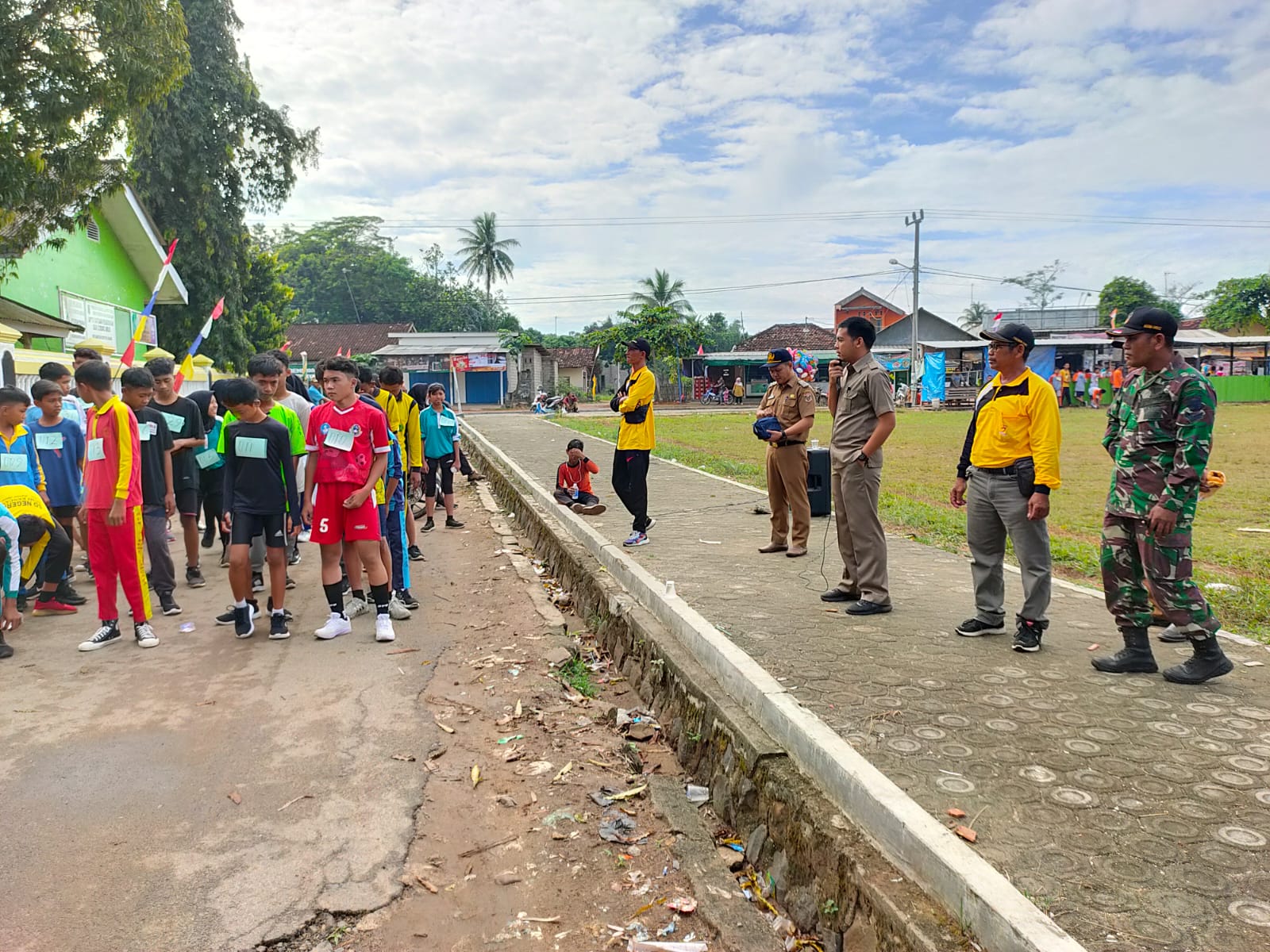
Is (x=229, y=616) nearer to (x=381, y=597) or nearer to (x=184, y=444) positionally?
(x=381, y=597)

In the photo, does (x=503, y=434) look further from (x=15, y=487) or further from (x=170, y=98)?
(x=15, y=487)

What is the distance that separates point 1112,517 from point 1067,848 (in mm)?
2217

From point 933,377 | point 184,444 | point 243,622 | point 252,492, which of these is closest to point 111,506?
point 252,492

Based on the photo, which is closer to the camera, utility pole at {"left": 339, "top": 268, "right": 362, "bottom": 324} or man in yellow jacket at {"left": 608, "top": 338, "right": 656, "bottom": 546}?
man in yellow jacket at {"left": 608, "top": 338, "right": 656, "bottom": 546}

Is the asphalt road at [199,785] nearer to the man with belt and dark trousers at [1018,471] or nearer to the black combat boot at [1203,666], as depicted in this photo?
the man with belt and dark trousers at [1018,471]

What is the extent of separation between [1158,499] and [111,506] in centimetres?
617

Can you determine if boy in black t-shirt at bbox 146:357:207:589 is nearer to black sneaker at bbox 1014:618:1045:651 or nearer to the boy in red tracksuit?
the boy in red tracksuit

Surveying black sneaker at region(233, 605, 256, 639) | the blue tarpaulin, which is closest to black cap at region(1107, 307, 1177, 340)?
black sneaker at region(233, 605, 256, 639)

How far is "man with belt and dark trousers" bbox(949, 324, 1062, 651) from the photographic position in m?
4.56

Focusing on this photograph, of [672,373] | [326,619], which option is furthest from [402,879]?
[672,373]

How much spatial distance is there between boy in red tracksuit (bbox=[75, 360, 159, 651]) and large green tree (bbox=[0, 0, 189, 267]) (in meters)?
6.35

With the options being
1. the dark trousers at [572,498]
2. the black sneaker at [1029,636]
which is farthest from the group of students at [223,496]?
the black sneaker at [1029,636]

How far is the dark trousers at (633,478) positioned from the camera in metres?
7.75

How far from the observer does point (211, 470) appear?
835 cm
